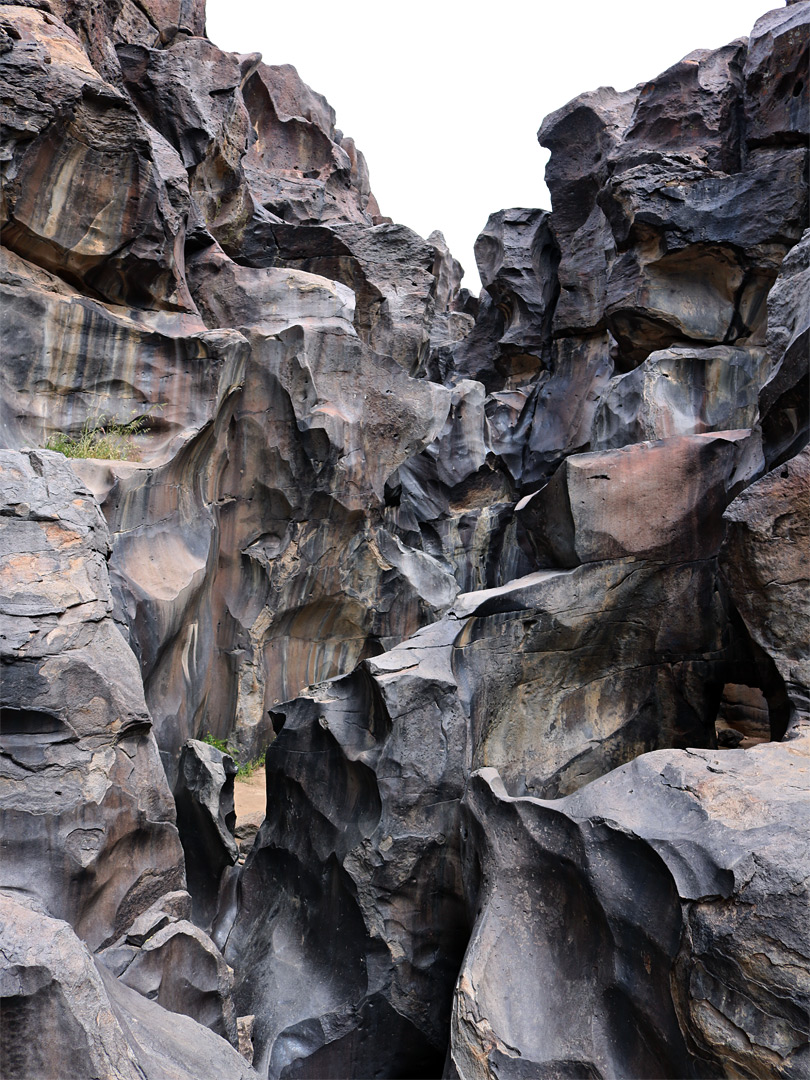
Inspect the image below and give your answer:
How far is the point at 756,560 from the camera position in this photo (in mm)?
5254

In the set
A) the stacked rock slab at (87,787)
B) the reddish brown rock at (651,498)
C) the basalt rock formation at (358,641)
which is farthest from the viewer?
the reddish brown rock at (651,498)

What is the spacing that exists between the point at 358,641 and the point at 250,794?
9.24ft

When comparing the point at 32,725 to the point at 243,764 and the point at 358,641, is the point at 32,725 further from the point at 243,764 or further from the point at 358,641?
→ the point at 358,641

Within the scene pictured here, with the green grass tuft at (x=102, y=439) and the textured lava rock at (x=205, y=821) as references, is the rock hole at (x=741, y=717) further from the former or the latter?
the green grass tuft at (x=102, y=439)

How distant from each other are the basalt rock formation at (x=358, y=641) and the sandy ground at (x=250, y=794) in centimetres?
47

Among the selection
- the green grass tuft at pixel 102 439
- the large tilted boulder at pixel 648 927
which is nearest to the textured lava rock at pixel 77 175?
the green grass tuft at pixel 102 439

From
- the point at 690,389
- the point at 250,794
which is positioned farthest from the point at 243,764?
the point at 690,389

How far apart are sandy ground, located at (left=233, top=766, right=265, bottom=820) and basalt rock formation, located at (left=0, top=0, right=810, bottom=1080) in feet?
Answer: 1.56

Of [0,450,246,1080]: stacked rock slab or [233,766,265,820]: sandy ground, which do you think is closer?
[0,450,246,1080]: stacked rock slab

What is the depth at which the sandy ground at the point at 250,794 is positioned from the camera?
8.91m

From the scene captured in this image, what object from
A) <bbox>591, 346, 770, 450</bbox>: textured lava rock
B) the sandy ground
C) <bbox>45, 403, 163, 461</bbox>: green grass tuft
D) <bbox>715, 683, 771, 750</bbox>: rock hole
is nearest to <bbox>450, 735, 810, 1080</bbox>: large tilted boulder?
<bbox>715, 683, 771, 750</bbox>: rock hole

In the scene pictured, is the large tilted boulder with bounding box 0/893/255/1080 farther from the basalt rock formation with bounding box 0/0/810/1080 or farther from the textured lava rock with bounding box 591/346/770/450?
the textured lava rock with bounding box 591/346/770/450

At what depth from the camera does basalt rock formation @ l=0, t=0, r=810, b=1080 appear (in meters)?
3.83

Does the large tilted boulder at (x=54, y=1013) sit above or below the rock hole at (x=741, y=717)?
below
